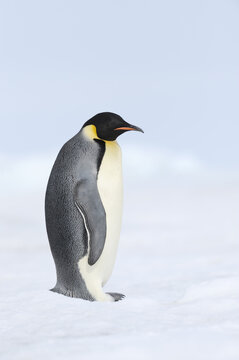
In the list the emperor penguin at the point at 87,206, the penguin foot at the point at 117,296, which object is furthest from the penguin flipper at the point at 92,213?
the penguin foot at the point at 117,296

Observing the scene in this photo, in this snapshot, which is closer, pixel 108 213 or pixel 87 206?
pixel 87 206

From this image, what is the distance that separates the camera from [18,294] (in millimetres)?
3525

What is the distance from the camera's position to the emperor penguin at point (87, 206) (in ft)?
11.1

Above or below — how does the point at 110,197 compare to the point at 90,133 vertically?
below

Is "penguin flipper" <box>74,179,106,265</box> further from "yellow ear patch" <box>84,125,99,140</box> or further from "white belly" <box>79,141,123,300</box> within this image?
"yellow ear patch" <box>84,125,99,140</box>

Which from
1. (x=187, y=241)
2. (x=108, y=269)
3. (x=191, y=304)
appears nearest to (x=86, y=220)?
(x=108, y=269)

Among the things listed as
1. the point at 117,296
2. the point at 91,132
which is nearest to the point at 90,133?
the point at 91,132

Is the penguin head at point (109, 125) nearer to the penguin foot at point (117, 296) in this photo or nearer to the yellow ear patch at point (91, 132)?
the yellow ear patch at point (91, 132)

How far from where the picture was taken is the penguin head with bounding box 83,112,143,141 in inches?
139

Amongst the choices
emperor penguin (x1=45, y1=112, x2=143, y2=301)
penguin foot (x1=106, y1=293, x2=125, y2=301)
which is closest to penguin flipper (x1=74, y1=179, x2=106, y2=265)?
emperor penguin (x1=45, y1=112, x2=143, y2=301)

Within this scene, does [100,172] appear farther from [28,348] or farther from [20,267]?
[20,267]

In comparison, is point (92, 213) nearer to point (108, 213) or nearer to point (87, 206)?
point (87, 206)

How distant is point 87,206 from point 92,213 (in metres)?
0.05

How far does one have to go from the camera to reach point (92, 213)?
11.1 feet
